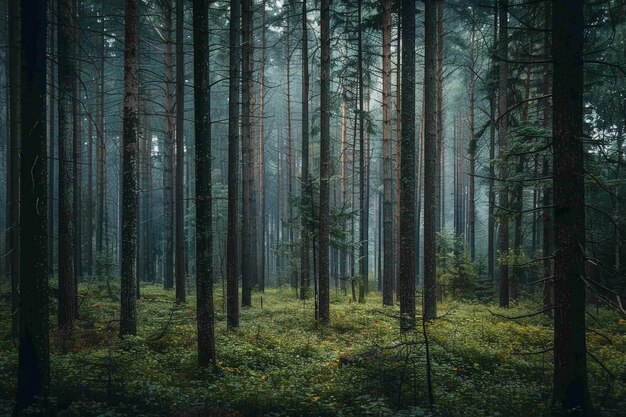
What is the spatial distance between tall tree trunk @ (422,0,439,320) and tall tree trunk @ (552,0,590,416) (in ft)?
20.7

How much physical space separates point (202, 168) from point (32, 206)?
307cm

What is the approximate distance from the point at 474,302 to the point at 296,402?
54.2ft

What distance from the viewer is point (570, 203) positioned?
5.71 metres

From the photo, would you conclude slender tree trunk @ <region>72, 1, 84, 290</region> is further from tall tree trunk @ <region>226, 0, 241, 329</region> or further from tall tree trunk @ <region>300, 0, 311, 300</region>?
tall tree trunk @ <region>300, 0, 311, 300</region>

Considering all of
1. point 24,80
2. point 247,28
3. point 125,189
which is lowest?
point 125,189

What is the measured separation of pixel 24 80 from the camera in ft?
20.1

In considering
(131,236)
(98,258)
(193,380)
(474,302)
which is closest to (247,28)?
(131,236)

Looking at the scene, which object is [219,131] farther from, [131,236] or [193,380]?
[193,380]

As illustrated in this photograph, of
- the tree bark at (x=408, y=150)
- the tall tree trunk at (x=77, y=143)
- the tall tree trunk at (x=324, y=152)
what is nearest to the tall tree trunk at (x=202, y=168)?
the tall tree trunk at (x=77, y=143)

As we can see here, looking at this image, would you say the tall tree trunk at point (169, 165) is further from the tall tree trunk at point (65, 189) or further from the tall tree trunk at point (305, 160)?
the tall tree trunk at point (65, 189)

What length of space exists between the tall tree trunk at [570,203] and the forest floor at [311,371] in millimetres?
384

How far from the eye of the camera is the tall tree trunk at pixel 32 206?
611cm

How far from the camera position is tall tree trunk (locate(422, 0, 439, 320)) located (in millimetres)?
12328

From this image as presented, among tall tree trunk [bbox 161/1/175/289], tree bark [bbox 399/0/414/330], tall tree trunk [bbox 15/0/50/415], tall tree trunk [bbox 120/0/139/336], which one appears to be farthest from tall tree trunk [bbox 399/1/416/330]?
tall tree trunk [bbox 161/1/175/289]
